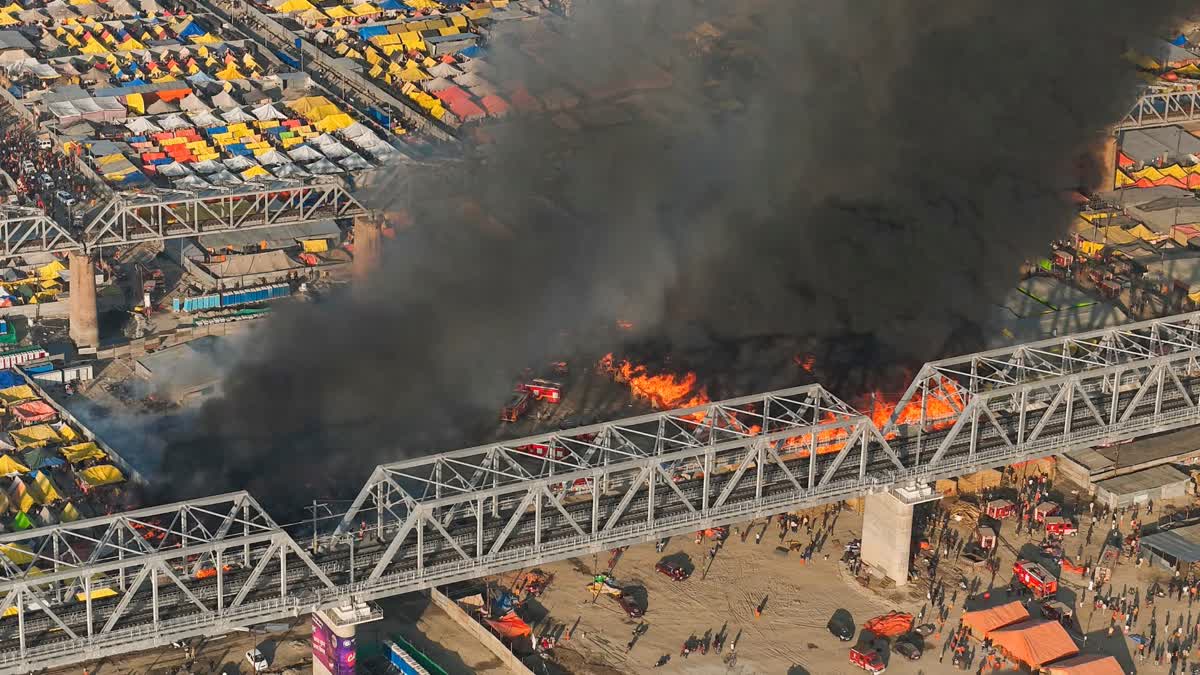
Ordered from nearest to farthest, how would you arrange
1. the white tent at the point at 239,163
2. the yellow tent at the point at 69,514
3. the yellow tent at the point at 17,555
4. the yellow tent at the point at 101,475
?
the yellow tent at the point at 17,555 → the yellow tent at the point at 69,514 → the yellow tent at the point at 101,475 → the white tent at the point at 239,163

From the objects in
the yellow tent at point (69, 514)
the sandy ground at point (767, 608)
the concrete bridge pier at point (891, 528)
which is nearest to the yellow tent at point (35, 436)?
the yellow tent at point (69, 514)

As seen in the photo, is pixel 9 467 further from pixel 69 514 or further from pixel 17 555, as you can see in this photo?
pixel 17 555

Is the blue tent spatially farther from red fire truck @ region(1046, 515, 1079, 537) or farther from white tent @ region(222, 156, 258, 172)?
red fire truck @ region(1046, 515, 1079, 537)

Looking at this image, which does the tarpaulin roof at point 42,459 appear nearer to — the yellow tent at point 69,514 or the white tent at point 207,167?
the yellow tent at point 69,514

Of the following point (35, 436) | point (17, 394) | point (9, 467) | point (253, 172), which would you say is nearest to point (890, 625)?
point (9, 467)

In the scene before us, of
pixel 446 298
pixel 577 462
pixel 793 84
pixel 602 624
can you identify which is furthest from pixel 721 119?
pixel 602 624

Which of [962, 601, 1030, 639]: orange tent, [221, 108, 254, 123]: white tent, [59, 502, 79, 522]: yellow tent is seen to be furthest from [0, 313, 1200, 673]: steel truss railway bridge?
[221, 108, 254, 123]: white tent

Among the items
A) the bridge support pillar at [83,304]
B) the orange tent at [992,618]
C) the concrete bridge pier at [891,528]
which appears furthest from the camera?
the bridge support pillar at [83,304]
